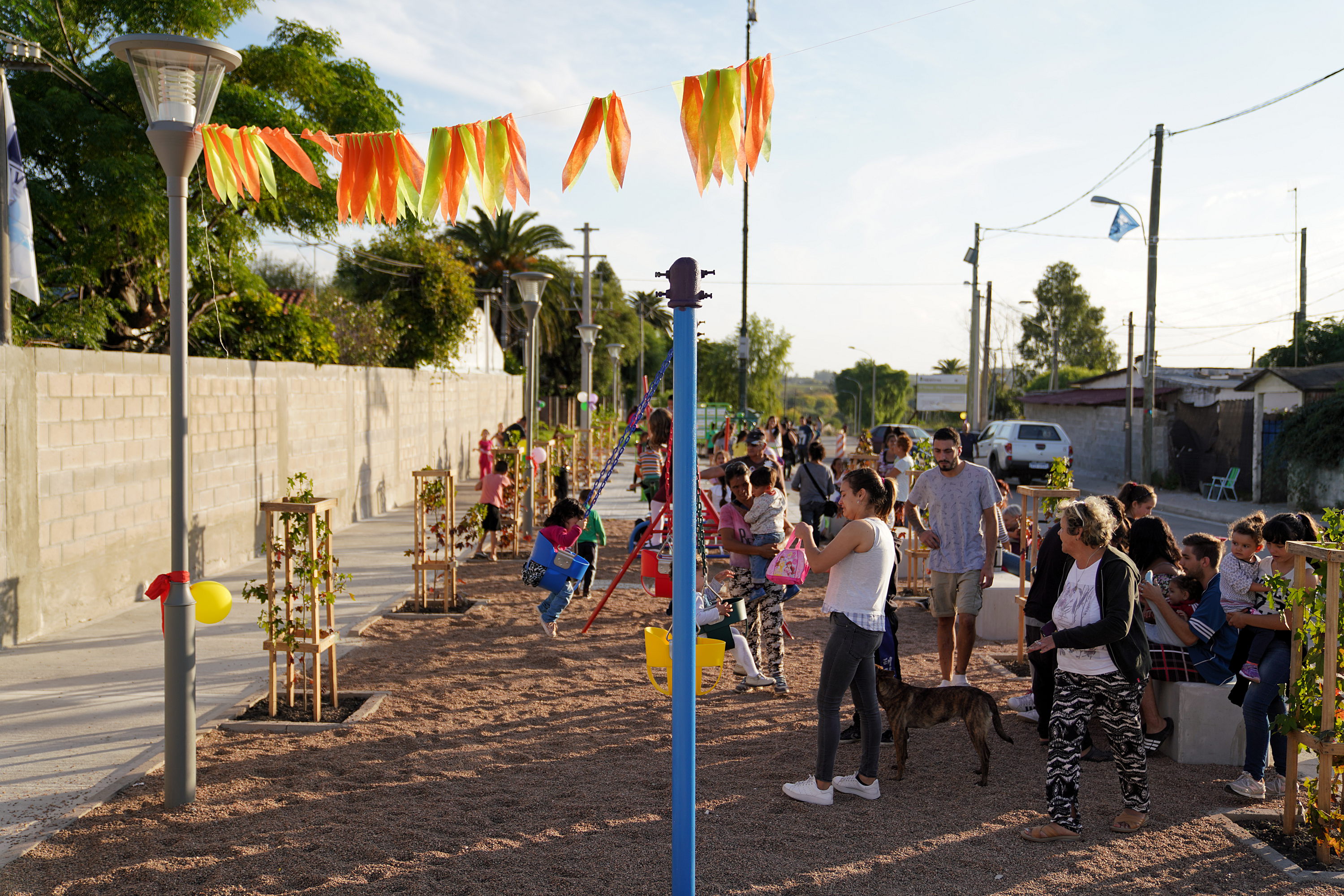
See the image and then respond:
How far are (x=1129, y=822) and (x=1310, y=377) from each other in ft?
68.4

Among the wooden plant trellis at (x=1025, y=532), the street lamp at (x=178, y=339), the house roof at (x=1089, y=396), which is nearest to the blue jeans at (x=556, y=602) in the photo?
the wooden plant trellis at (x=1025, y=532)

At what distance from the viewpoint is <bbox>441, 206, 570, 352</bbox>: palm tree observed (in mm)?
A: 37969

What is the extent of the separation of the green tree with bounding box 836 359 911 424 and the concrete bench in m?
81.9

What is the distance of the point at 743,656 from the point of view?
6.63 meters

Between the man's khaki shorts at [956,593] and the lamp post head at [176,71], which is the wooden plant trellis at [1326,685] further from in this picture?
the lamp post head at [176,71]

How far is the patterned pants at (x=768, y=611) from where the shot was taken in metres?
6.73

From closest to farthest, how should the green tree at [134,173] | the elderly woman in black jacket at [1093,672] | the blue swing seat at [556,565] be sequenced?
the elderly woman in black jacket at [1093,672] < the blue swing seat at [556,565] < the green tree at [134,173]

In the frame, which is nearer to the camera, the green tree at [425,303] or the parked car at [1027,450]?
the green tree at [425,303]

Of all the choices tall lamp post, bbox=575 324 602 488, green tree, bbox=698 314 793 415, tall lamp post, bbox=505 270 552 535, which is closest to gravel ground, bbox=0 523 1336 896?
tall lamp post, bbox=505 270 552 535

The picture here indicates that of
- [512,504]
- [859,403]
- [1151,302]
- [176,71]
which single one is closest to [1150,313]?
[1151,302]

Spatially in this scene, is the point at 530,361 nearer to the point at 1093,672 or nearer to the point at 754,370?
the point at 1093,672

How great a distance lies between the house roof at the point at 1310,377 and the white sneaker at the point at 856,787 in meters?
19.8

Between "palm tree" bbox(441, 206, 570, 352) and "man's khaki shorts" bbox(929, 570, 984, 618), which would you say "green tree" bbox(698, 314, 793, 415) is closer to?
"palm tree" bbox(441, 206, 570, 352)

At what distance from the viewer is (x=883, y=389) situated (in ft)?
332
